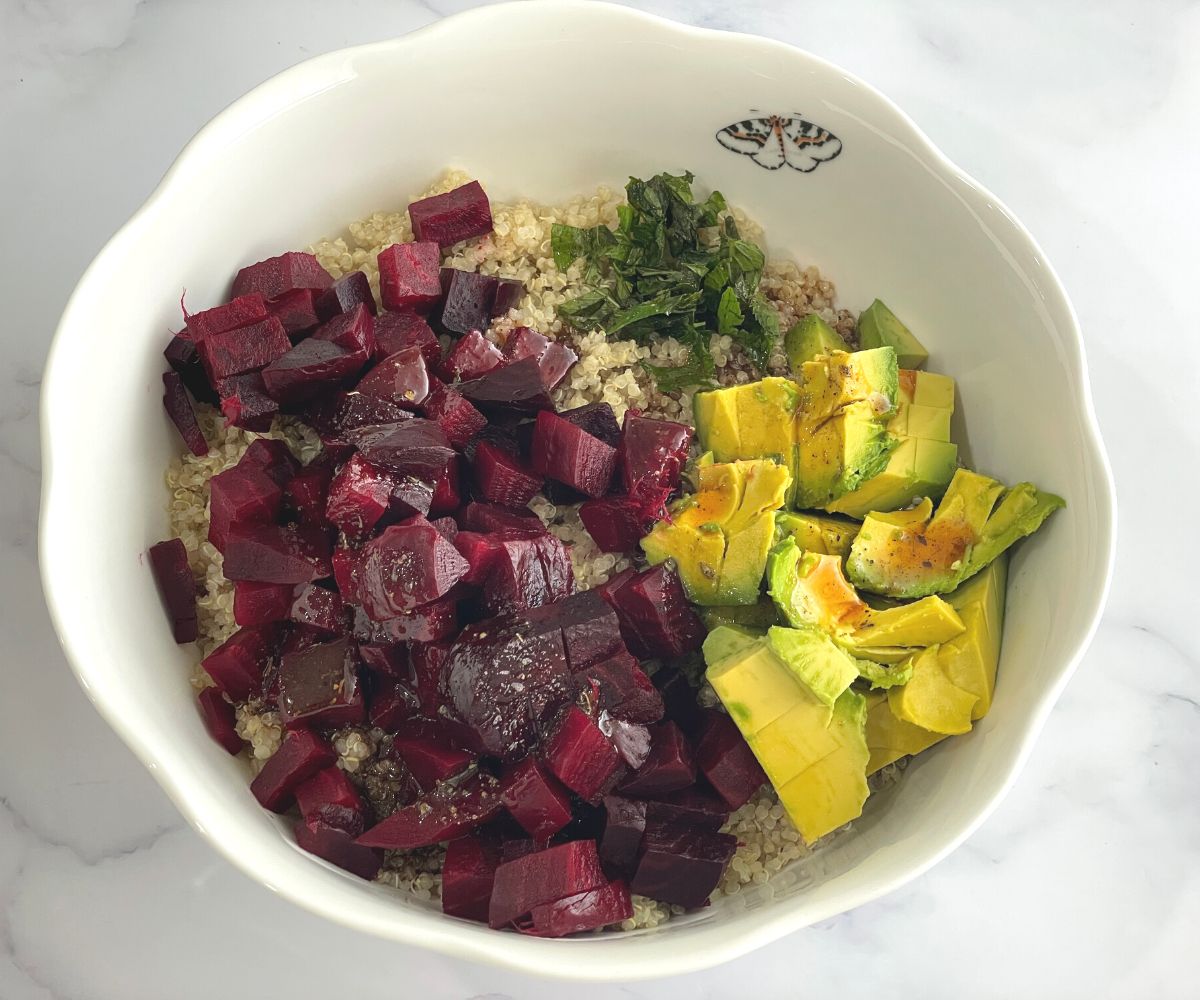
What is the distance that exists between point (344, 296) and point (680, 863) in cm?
114

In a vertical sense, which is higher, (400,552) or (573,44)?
(573,44)

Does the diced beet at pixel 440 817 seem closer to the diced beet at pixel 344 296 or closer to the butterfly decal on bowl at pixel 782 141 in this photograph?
the diced beet at pixel 344 296

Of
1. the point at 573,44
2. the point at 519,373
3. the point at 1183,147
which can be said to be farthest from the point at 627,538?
the point at 1183,147

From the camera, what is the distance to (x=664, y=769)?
1.56m

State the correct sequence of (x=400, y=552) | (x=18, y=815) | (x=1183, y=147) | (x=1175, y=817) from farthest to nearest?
(x=1183, y=147)
(x=1175, y=817)
(x=18, y=815)
(x=400, y=552)

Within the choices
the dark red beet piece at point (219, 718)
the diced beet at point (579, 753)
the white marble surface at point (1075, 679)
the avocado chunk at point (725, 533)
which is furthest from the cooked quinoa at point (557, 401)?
the white marble surface at point (1075, 679)

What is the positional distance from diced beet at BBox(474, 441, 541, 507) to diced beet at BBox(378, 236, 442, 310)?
0.30 m

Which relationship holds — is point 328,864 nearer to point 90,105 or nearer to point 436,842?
point 436,842

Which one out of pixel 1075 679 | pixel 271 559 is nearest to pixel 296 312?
pixel 271 559

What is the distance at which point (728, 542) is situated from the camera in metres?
1.68

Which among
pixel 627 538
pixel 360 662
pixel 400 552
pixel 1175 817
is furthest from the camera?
pixel 1175 817

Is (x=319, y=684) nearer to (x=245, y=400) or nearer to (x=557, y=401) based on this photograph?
(x=245, y=400)

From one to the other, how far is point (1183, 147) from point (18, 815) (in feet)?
9.64

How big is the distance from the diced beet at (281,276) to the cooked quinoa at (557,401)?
0.11 meters
